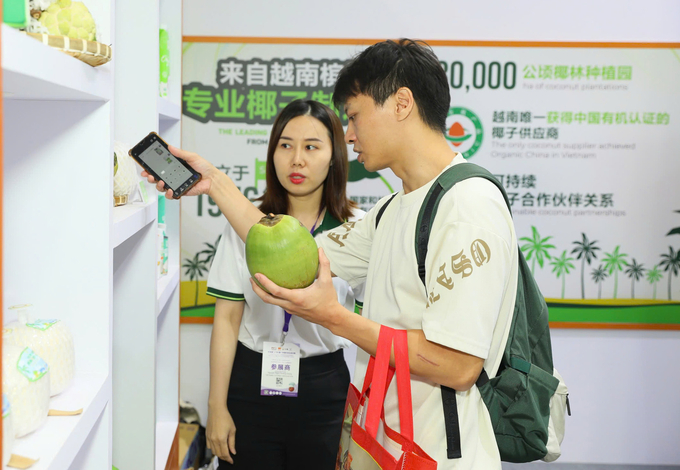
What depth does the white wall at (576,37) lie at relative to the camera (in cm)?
292

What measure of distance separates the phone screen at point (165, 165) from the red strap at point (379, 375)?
0.73 metres

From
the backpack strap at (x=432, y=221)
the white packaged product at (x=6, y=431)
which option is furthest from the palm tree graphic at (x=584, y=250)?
the white packaged product at (x=6, y=431)

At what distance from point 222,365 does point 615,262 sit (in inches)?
85.1

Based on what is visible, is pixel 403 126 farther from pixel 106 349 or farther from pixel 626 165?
pixel 626 165

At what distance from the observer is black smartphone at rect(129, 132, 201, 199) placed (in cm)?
141

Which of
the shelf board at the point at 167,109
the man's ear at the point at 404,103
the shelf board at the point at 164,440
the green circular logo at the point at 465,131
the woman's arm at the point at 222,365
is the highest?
the green circular logo at the point at 465,131

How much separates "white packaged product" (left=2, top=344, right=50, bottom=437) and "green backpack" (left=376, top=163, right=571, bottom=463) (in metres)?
0.72

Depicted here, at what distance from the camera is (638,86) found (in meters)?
3.01

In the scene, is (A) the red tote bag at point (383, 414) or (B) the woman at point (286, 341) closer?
(A) the red tote bag at point (383, 414)

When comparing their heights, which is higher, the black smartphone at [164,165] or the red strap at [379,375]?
the black smartphone at [164,165]

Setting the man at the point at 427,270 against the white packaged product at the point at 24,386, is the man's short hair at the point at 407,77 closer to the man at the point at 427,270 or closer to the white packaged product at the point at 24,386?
the man at the point at 427,270

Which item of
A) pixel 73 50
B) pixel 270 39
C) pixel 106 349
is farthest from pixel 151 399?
pixel 270 39

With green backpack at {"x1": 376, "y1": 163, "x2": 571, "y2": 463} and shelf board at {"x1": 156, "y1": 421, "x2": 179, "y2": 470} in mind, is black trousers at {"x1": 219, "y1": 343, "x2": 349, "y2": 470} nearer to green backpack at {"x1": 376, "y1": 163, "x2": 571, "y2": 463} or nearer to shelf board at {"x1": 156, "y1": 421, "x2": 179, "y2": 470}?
shelf board at {"x1": 156, "y1": 421, "x2": 179, "y2": 470}

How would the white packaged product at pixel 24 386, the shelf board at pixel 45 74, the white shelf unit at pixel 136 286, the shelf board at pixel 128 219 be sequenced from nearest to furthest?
the shelf board at pixel 45 74 < the white packaged product at pixel 24 386 < the shelf board at pixel 128 219 < the white shelf unit at pixel 136 286
